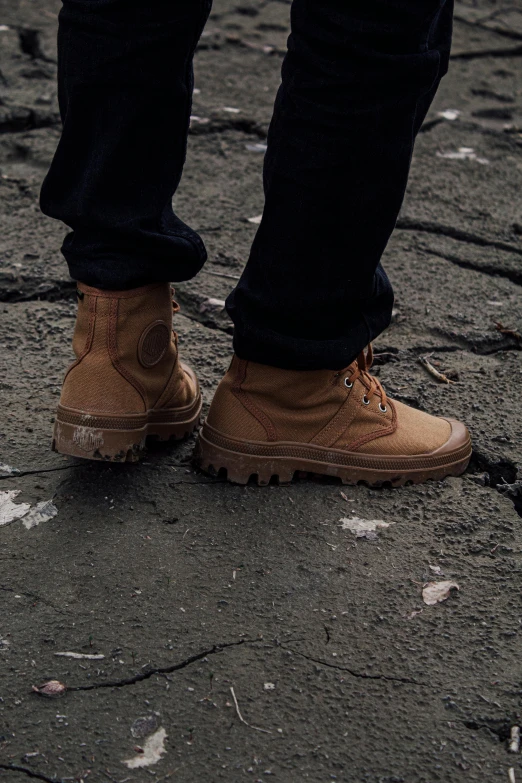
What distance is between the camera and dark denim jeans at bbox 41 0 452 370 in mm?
1229

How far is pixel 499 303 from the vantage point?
2.33m

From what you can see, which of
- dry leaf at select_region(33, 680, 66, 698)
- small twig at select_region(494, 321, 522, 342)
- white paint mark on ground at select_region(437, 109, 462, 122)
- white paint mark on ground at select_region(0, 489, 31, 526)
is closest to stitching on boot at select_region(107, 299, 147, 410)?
white paint mark on ground at select_region(0, 489, 31, 526)

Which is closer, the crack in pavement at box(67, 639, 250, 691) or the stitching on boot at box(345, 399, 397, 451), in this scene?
the crack in pavement at box(67, 639, 250, 691)

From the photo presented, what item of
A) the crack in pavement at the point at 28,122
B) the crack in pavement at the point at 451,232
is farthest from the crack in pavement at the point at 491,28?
the crack in pavement at the point at 28,122

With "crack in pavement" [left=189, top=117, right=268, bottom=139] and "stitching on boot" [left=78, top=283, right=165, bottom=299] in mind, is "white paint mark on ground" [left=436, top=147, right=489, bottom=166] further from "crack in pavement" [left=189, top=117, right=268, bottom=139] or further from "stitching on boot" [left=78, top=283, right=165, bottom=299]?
"stitching on boot" [left=78, top=283, right=165, bottom=299]

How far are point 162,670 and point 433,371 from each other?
3.44ft

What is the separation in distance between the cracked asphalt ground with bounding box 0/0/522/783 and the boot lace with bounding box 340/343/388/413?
16cm

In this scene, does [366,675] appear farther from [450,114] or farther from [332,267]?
[450,114]

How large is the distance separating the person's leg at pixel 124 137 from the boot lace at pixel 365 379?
34 cm

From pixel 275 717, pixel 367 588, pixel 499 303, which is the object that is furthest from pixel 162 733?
pixel 499 303

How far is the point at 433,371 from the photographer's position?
1978mm

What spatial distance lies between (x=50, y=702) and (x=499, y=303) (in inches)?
64.5

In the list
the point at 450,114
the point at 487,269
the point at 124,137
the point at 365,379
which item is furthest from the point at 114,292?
the point at 450,114

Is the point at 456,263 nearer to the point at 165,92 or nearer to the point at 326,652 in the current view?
the point at 165,92
